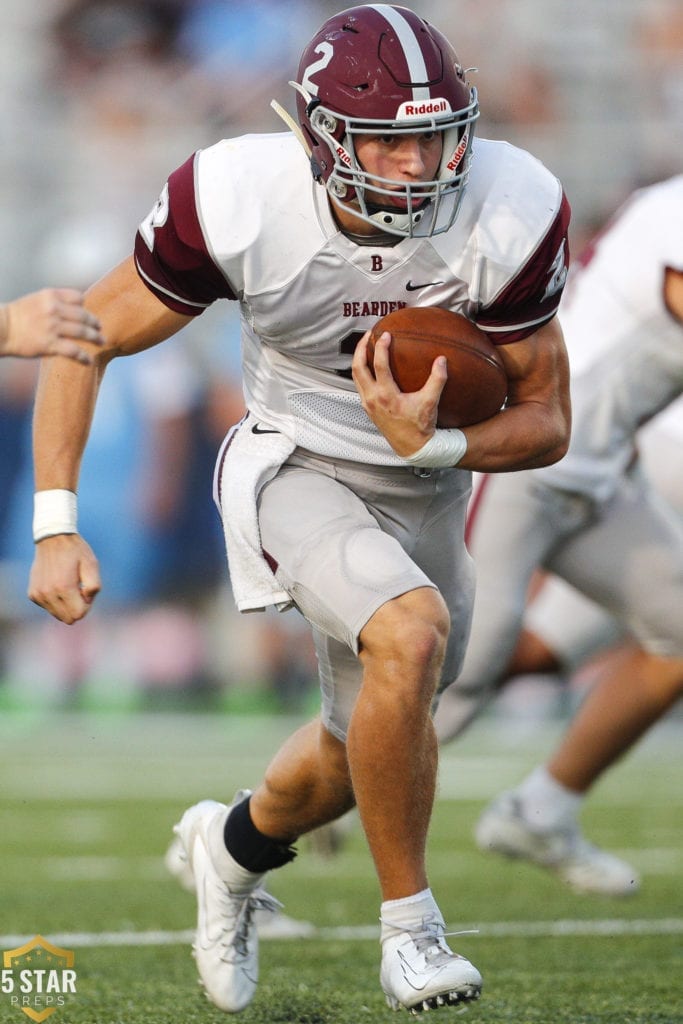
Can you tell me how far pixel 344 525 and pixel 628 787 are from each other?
14.6 ft

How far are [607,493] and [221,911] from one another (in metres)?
1.45

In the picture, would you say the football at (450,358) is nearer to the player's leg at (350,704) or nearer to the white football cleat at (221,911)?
the player's leg at (350,704)

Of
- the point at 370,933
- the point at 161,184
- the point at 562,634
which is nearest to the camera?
the point at 370,933

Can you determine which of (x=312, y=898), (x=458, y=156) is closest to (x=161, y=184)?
(x=312, y=898)

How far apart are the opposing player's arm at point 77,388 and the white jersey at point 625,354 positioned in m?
1.36

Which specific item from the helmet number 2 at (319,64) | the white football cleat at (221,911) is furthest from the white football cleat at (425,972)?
the helmet number 2 at (319,64)

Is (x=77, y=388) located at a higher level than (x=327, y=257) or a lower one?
lower

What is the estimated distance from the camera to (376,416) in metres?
2.82

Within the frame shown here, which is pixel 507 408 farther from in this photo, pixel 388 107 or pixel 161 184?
pixel 161 184

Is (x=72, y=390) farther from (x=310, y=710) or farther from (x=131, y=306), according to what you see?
(x=310, y=710)

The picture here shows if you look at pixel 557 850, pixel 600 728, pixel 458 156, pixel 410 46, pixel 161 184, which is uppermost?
pixel 410 46

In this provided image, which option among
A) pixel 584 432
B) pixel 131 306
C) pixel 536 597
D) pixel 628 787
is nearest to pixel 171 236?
pixel 131 306

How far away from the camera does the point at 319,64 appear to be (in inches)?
115

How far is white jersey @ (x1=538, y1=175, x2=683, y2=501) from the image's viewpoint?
402 centimetres
